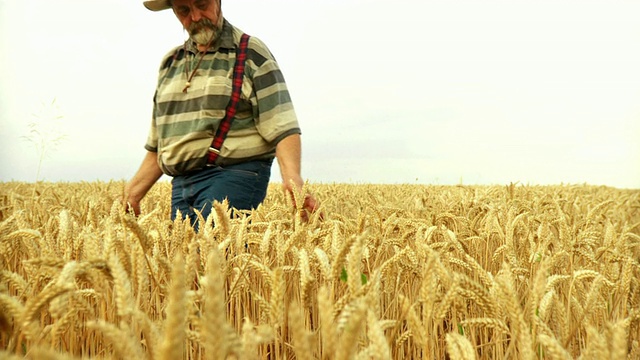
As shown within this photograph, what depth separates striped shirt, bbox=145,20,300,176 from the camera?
4098mm

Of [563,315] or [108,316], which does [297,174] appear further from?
[563,315]

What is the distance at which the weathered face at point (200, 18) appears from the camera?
420 centimetres

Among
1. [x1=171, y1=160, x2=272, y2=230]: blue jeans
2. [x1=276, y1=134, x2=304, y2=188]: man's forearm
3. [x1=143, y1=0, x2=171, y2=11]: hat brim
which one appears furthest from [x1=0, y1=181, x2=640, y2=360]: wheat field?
[x1=143, y1=0, x2=171, y2=11]: hat brim

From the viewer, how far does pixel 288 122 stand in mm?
4078

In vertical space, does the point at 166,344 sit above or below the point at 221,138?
below

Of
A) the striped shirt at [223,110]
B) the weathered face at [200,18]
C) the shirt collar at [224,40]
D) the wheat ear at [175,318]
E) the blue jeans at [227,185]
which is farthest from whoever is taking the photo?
the shirt collar at [224,40]

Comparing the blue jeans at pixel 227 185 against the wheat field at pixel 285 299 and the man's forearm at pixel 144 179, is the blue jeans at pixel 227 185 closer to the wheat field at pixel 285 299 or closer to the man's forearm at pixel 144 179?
the man's forearm at pixel 144 179

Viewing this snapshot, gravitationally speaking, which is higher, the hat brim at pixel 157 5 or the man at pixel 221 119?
the hat brim at pixel 157 5

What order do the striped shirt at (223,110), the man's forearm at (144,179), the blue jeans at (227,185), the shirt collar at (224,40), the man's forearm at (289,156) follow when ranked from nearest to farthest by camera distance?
the man's forearm at (289,156) → the blue jeans at (227,185) → the striped shirt at (223,110) → the shirt collar at (224,40) → the man's forearm at (144,179)

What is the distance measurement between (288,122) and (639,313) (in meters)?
2.92

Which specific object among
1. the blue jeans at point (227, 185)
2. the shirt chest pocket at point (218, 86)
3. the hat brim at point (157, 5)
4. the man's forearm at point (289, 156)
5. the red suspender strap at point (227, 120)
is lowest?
the blue jeans at point (227, 185)

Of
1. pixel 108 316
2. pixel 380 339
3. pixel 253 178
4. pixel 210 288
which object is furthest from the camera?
pixel 253 178

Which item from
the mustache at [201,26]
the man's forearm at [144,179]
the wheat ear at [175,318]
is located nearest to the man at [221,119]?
the mustache at [201,26]

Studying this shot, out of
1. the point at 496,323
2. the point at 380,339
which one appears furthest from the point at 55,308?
the point at 496,323
